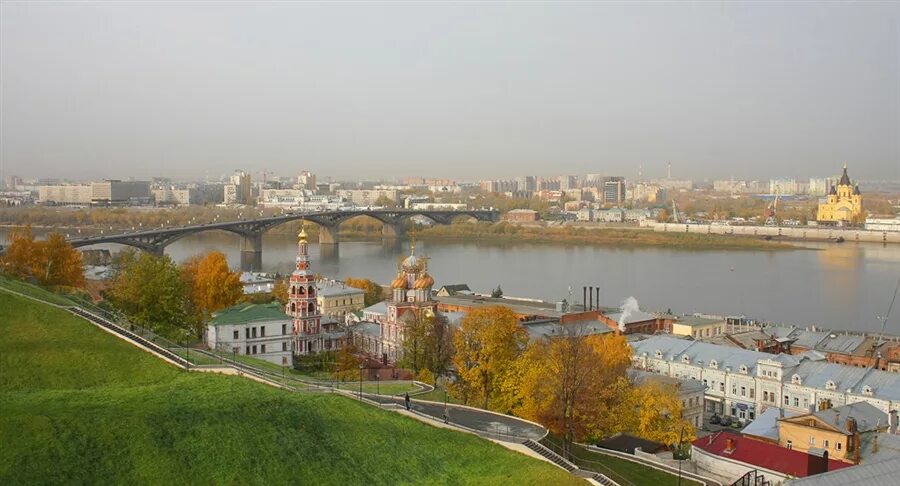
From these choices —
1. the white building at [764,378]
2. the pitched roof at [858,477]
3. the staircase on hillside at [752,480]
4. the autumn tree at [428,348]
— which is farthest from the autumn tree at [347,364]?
the pitched roof at [858,477]

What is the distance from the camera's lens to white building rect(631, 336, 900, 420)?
9.73m

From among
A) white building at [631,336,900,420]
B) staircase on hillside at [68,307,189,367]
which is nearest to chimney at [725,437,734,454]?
white building at [631,336,900,420]

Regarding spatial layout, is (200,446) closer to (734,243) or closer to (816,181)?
(734,243)

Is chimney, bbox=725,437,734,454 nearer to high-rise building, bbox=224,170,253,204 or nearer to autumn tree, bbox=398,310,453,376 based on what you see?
autumn tree, bbox=398,310,453,376

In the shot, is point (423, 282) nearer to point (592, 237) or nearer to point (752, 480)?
point (752, 480)

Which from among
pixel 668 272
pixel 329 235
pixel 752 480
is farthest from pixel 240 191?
pixel 752 480

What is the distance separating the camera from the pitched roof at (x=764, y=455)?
6398 millimetres

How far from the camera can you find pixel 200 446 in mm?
4824

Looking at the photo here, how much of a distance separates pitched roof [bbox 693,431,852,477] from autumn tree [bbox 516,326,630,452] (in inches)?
37.2

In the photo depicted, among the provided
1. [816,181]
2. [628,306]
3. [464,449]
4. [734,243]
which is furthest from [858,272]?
[816,181]

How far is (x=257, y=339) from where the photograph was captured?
36.3 feet

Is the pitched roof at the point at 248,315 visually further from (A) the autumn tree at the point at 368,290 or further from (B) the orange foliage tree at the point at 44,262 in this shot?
(A) the autumn tree at the point at 368,290

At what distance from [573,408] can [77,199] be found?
69851mm

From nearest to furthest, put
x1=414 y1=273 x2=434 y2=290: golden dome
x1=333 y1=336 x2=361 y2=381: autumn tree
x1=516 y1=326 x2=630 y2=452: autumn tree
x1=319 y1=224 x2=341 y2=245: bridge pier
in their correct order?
x1=516 y1=326 x2=630 y2=452: autumn tree < x1=333 y1=336 x2=361 y2=381: autumn tree < x1=414 y1=273 x2=434 y2=290: golden dome < x1=319 y1=224 x2=341 y2=245: bridge pier
